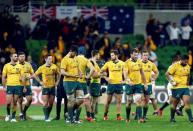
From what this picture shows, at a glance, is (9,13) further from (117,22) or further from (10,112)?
(10,112)

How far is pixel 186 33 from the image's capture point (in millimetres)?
50406

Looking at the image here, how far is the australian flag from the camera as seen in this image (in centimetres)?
5059

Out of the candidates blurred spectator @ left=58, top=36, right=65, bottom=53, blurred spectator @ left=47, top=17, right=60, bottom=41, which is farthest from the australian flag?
blurred spectator @ left=58, top=36, right=65, bottom=53

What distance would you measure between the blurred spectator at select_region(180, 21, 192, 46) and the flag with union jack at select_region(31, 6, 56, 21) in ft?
21.0

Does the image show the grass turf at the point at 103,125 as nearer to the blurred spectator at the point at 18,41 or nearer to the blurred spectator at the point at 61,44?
the blurred spectator at the point at 18,41

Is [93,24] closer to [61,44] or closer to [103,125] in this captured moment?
[61,44]

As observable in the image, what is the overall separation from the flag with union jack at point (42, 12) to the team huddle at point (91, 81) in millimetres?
16204

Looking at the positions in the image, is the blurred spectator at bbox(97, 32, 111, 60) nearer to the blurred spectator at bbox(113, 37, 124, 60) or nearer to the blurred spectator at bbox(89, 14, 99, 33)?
the blurred spectator at bbox(113, 37, 124, 60)

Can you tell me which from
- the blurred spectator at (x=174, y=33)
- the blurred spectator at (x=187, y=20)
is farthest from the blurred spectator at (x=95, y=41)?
the blurred spectator at (x=187, y=20)

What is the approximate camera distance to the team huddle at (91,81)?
1222 inches

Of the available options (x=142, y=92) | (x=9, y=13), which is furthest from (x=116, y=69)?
(x=9, y=13)

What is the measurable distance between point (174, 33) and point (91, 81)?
1688 centimetres

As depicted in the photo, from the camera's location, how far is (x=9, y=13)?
47625mm

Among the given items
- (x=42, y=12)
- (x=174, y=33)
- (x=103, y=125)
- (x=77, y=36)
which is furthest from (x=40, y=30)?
(x=103, y=125)
